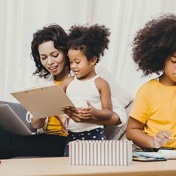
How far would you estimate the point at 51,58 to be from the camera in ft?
6.47

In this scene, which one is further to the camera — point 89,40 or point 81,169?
point 89,40

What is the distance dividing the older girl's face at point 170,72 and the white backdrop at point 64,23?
0.70 m

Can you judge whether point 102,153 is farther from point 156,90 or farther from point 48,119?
point 48,119

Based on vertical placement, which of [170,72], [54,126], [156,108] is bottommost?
[54,126]

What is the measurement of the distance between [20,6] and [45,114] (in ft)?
3.07

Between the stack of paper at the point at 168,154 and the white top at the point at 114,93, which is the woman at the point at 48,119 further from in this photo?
the stack of paper at the point at 168,154

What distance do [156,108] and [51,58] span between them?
0.48 meters

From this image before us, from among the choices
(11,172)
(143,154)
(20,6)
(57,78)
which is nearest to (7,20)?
(20,6)

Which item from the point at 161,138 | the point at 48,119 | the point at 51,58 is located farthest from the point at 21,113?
the point at 161,138

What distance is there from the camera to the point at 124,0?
2.77 m

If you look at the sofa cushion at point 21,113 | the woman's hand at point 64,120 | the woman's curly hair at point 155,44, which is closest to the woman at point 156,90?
the woman's curly hair at point 155,44

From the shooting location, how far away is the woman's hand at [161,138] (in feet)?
5.22

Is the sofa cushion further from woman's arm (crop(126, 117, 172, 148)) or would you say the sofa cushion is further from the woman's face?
woman's arm (crop(126, 117, 172, 148))

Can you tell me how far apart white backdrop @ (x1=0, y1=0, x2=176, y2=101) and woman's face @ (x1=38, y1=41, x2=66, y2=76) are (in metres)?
0.56
